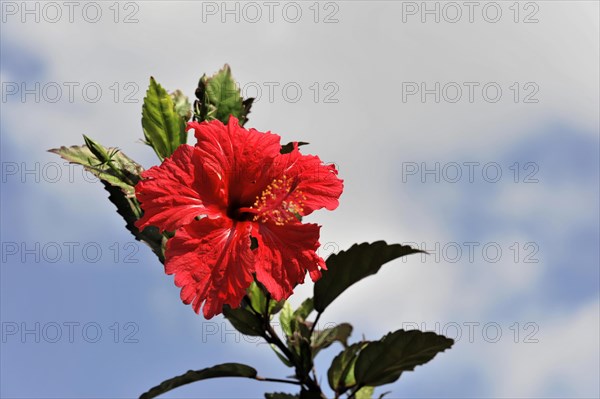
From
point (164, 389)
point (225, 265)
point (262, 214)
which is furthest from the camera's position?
point (164, 389)

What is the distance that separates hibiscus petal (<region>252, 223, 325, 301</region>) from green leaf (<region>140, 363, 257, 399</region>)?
1.32ft

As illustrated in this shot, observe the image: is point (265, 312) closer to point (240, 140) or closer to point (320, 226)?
point (320, 226)

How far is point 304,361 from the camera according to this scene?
2092 mm

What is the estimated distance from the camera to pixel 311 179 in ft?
6.44

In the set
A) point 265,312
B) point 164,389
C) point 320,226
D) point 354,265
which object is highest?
point 320,226

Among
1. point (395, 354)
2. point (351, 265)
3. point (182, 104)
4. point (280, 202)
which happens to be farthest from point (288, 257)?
point (182, 104)

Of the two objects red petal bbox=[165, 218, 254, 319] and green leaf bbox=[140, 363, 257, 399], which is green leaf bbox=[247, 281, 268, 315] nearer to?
green leaf bbox=[140, 363, 257, 399]

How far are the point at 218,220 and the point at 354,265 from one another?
47cm

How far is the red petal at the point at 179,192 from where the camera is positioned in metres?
1.79

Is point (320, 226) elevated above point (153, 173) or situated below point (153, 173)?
below

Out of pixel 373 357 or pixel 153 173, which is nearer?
pixel 153 173

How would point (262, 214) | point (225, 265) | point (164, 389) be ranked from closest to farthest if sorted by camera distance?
1. point (225, 265)
2. point (262, 214)
3. point (164, 389)

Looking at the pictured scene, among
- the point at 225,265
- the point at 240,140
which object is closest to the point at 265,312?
the point at 225,265

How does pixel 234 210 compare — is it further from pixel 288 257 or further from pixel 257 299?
pixel 257 299
